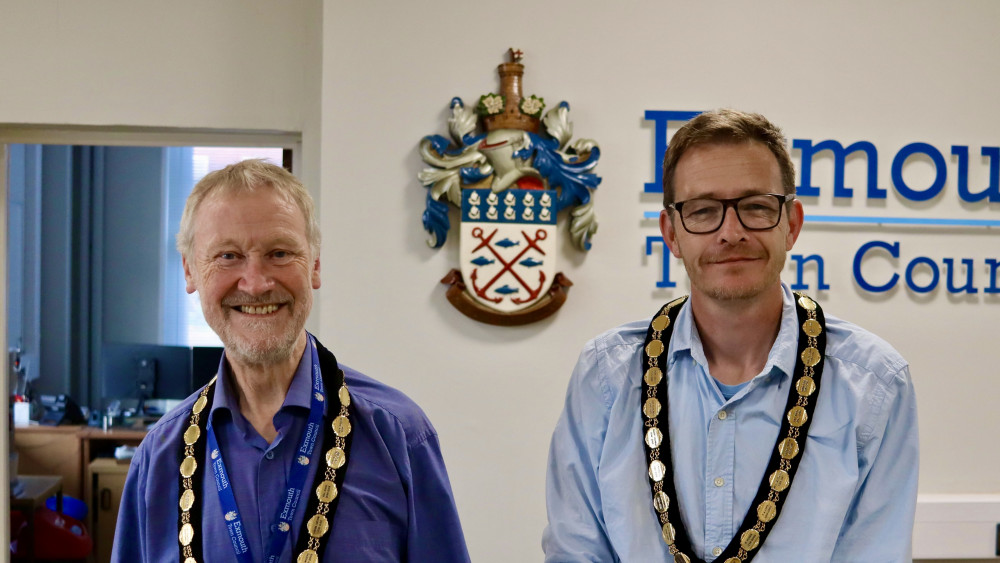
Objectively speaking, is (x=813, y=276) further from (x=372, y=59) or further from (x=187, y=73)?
(x=187, y=73)

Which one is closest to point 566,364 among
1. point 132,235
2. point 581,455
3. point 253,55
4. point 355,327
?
point 355,327

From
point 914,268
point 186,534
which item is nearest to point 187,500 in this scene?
point 186,534

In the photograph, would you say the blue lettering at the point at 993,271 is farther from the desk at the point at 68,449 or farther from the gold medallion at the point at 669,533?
the desk at the point at 68,449

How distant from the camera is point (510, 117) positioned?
262cm

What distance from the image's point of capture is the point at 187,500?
1332 millimetres

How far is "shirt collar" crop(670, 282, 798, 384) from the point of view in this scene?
134 cm

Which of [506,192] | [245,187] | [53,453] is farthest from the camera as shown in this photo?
[53,453]

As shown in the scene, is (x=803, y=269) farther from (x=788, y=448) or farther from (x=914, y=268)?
(x=788, y=448)

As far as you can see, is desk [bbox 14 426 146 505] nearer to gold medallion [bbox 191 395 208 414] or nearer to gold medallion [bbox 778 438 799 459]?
gold medallion [bbox 191 395 208 414]

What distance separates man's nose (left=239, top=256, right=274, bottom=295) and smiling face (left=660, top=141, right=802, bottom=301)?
2.19ft

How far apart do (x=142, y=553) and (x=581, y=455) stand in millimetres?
743

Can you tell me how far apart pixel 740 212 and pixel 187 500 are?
3.24 ft

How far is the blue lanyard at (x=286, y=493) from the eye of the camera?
1301mm

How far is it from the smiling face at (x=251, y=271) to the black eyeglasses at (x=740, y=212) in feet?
2.13
